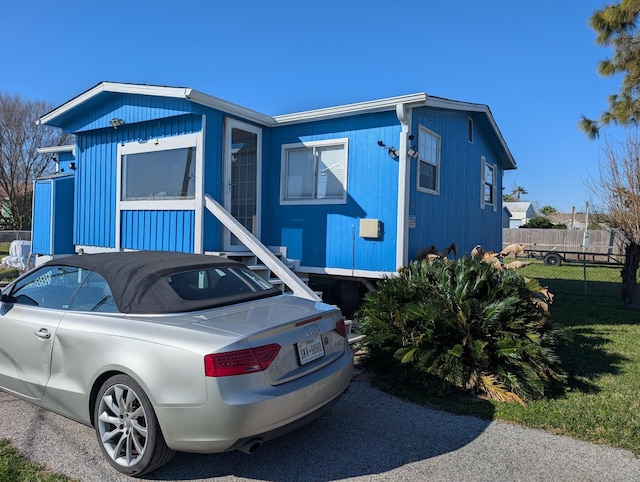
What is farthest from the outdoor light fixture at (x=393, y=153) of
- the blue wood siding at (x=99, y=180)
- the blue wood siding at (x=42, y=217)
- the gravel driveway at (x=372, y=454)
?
the blue wood siding at (x=42, y=217)

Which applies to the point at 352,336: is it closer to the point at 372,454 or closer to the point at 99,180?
the point at 372,454

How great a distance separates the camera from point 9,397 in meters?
4.45

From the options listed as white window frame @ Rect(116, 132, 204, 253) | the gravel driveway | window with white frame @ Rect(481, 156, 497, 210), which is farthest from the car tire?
window with white frame @ Rect(481, 156, 497, 210)

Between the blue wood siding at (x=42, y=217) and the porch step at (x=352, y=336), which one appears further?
the blue wood siding at (x=42, y=217)

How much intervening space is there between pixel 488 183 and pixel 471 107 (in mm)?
3369

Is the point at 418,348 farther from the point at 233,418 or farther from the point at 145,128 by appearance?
the point at 145,128

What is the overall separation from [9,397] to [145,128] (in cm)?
560

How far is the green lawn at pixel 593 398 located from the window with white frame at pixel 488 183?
4045 millimetres

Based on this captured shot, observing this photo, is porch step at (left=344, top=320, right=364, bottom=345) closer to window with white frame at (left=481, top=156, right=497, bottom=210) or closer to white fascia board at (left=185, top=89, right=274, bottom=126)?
white fascia board at (left=185, top=89, right=274, bottom=126)

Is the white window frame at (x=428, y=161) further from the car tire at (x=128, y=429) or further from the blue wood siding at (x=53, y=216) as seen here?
the blue wood siding at (x=53, y=216)

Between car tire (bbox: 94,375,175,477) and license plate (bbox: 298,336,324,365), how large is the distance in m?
1.00

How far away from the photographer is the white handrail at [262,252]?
22.3ft

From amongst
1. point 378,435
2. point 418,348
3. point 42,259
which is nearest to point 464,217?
point 418,348

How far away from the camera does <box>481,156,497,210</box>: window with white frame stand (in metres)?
11.9
